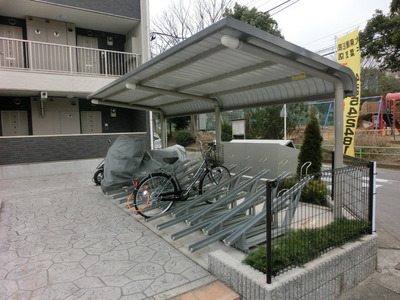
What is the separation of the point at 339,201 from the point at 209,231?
1665 mm

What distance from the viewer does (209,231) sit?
3.50 metres

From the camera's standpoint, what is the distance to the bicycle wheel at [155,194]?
4.64m

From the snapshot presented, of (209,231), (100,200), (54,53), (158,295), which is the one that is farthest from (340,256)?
(54,53)

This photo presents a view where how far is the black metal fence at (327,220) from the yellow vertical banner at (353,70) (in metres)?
4.39

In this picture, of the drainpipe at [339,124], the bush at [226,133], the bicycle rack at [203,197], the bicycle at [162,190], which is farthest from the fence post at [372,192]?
the bush at [226,133]

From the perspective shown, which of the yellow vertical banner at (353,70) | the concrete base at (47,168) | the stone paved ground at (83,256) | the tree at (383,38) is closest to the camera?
the stone paved ground at (83,256)

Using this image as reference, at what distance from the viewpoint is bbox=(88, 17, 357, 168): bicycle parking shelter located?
2.76 metres

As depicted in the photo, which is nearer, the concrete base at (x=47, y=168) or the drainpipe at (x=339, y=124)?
the drainpipe at (x=339, y=124)

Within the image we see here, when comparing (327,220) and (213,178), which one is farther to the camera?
(213,178)

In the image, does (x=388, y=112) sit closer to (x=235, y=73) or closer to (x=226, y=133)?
(x=226, y=133)

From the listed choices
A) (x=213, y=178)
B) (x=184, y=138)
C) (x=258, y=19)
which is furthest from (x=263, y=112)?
(x=213, y=178)

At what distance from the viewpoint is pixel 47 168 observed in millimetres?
9562

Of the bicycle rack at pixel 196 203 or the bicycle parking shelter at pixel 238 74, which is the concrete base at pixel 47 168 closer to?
the bicycle parking shelter at pixel 238 74

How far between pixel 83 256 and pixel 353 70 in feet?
26.7
